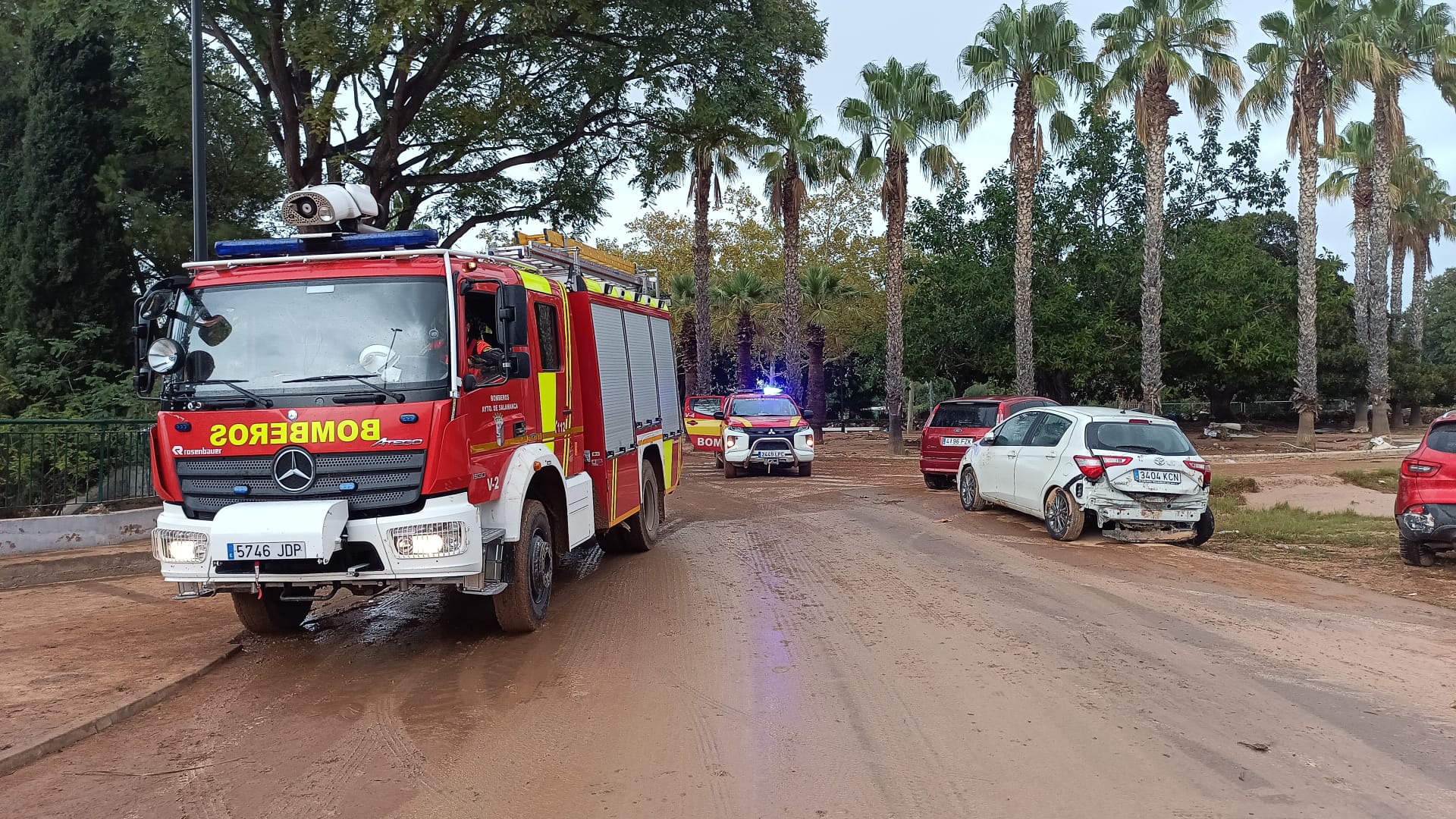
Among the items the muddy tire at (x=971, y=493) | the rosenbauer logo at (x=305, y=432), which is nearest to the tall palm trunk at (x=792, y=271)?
the muddy tire at (x=971, y=493)

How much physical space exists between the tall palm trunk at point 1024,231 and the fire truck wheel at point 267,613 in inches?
888

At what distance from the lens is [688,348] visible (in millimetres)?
44188

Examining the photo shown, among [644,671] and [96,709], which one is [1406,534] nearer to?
[644,671]

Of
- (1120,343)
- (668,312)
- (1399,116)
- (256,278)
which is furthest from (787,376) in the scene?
(256,278)

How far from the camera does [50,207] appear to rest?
2042 cm

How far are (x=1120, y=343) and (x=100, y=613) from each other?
29901 millimetres

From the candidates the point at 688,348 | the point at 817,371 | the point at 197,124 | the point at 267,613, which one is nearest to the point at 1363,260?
the point at 817,371

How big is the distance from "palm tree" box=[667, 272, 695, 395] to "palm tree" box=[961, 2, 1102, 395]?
15099 mm

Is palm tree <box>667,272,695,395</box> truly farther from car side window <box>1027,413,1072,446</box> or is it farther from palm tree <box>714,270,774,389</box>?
car side window <box>1027,413,1072,446</box>

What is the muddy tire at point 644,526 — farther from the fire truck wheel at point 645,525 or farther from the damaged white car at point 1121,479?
the damaged white car at point 1121,479

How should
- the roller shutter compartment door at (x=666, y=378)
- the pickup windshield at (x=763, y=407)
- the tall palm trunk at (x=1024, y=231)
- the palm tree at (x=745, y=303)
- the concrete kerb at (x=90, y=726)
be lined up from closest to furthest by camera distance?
1. the concrete kerb at (x=90, y=726)
2. the roller shutter compartment door at (x=666, y=378)
3. the pickup windshield at (x=763, y=407)
4. the tall palm trunk at (x=1024, y=231)
5. the palm tree at (x=745, y=303)

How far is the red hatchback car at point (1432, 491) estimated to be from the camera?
31.1 ft

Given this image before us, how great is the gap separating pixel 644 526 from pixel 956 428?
8.23 meters

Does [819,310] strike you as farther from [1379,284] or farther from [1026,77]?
[1379,284]
